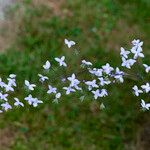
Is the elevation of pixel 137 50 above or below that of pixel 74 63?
below

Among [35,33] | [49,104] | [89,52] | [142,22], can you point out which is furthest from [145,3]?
[49,104]

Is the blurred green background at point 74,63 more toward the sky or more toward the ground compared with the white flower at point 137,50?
more toward the sky

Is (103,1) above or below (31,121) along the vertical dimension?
above

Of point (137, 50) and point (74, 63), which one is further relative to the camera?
point (74, 63)

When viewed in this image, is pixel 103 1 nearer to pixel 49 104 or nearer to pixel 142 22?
pixel 142 22

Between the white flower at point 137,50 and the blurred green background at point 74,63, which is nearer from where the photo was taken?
the white flower at point 137,50

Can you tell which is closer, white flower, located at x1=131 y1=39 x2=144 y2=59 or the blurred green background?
white flower, located at x1=131 y1=39 x2=144 y2=59

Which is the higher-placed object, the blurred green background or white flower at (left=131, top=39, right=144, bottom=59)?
the blurred green background

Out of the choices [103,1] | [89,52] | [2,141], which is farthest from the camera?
[103,1]
